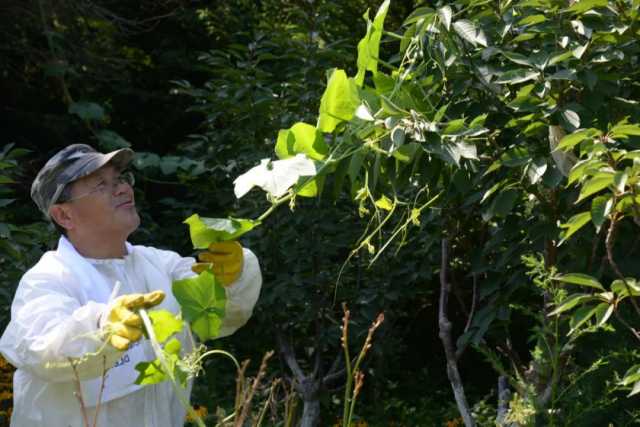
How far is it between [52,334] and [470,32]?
126cm

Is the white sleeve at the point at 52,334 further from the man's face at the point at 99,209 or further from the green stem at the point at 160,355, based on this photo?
the man's face at the point at 99,209

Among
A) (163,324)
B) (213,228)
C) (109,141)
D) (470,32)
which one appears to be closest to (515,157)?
(470,32)

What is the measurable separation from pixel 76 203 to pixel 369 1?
157 inches

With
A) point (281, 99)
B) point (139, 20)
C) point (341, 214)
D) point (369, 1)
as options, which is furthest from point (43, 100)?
point (341, 214)

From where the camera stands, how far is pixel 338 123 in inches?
102

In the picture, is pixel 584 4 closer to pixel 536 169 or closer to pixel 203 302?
pixel 536 169

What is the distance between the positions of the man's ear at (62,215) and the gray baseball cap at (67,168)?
0.02 meters

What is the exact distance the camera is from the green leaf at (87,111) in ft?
19.8

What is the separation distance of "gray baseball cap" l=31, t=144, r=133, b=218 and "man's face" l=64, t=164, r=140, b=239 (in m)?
0.04

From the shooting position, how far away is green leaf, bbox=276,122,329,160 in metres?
2.58

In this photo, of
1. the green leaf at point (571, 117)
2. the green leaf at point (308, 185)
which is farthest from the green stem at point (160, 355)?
the green leaf at point (571, 117)

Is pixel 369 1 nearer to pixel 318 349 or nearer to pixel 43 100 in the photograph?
pixel 43 100

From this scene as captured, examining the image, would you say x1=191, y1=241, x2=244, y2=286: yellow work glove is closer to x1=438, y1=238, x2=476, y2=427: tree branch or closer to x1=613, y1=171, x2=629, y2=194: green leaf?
x1=438, y1=238, x2=476, y2=427: tree branch

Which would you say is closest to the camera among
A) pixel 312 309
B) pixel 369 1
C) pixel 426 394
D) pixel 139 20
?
pixel 312 309
